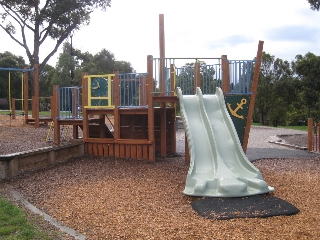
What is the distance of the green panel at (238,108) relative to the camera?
9624 millimetres

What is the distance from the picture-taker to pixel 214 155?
304 inches

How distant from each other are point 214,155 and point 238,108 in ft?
7.86

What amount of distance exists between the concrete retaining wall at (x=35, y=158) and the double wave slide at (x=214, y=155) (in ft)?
10.7

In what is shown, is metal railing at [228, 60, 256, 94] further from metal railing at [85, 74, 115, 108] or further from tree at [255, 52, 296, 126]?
tree at [255, 52, 296, 126]

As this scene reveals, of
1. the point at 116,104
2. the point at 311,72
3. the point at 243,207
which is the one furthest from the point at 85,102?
the point at 311,72

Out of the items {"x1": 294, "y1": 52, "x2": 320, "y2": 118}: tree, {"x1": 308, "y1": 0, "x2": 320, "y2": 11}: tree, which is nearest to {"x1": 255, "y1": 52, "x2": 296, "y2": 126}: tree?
{"x1": 294, "y1": 52, "x2": 320, "y2": 118}: tree

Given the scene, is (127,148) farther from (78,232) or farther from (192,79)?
(78,232)

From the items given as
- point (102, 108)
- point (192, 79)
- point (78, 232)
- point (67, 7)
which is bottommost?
point (78, 232)

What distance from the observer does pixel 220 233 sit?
4.76 meters

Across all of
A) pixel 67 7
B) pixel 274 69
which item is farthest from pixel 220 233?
pixel 274 69

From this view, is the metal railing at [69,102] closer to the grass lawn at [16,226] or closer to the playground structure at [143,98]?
the playground structure at [143,98]

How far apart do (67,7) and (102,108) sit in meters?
14.2

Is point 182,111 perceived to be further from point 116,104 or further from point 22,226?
point 22,226

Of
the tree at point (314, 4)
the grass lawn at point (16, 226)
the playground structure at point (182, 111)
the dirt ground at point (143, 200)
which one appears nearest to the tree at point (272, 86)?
the tree at point (314, 4)
